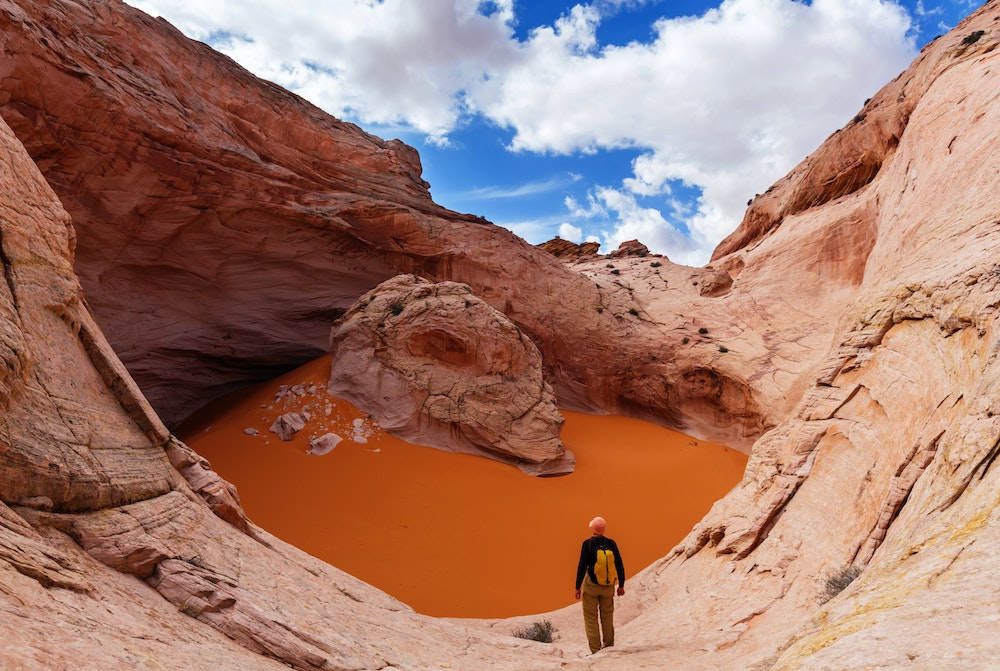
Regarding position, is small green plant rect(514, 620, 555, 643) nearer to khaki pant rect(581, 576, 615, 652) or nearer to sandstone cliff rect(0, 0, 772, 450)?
khaki pant rect(581, 576, 615, 652)

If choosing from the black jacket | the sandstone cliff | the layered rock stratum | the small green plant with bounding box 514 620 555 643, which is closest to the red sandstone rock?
the sandstone cliff

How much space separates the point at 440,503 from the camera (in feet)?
34.8


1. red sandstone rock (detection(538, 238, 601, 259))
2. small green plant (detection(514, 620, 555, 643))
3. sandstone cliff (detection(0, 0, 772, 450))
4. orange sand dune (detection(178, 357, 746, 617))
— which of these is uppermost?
red sandstone rock (detection(538, 238, 601, 259))

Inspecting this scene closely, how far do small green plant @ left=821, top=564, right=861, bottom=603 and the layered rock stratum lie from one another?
6 centimetres

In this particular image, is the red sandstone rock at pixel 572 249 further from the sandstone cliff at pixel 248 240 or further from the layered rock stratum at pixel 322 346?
the layered rock stratum at pixel 322 346

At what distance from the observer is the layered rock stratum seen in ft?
9.65

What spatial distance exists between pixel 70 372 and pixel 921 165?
1091cm

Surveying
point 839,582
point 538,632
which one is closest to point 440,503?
point 538,632

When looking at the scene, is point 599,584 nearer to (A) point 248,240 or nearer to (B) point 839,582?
(B) point 839,582

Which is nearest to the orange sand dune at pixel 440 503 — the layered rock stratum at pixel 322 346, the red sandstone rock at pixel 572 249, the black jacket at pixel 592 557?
the layered rock stratum at pixel 322 346

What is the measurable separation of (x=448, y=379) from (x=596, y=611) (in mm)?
7960

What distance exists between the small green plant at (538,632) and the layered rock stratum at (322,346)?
0.28 m

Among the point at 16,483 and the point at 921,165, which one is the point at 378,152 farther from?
the point at 16,483

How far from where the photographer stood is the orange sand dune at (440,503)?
870cm
